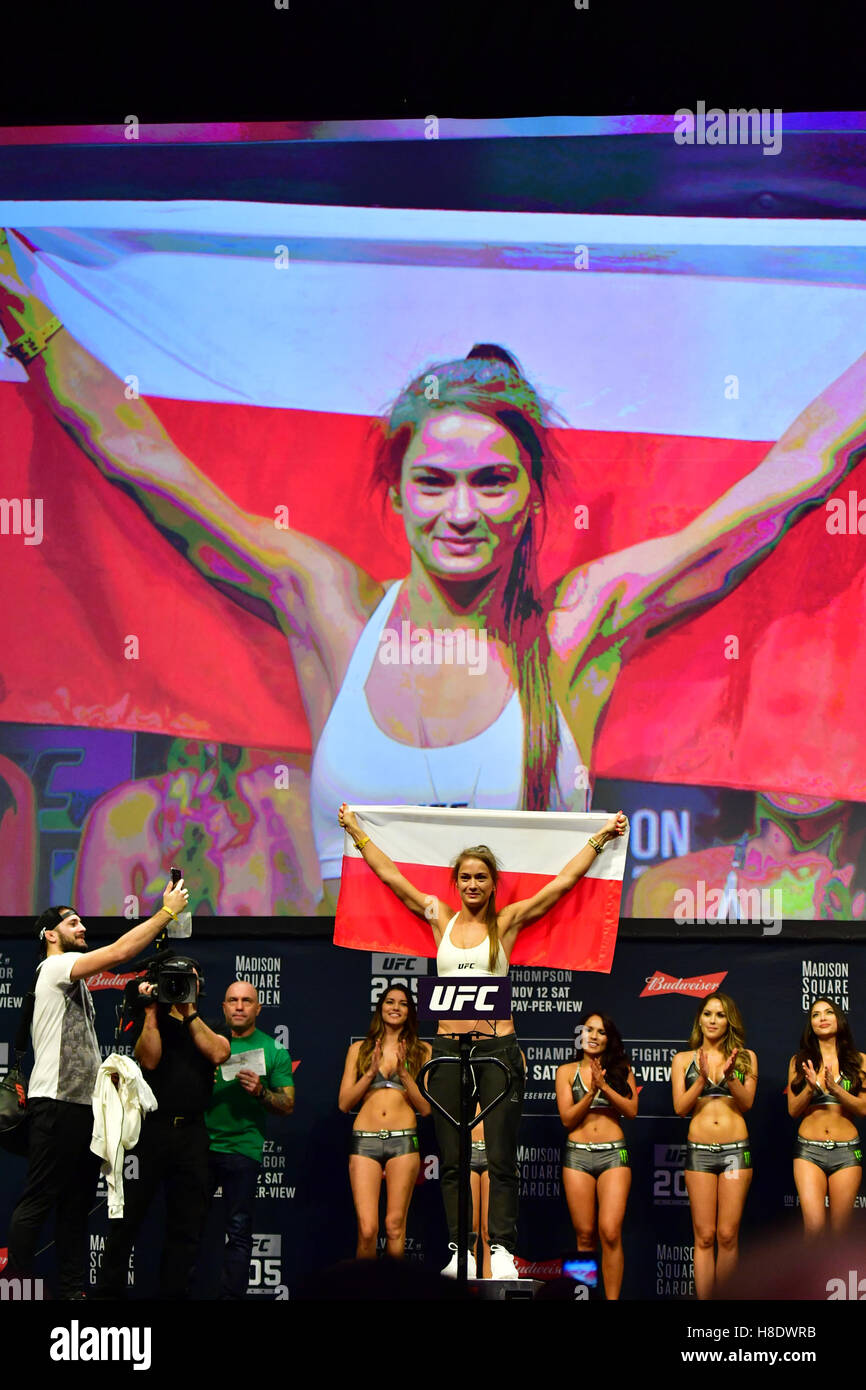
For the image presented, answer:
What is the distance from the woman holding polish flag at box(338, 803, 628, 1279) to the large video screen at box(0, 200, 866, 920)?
1.03m

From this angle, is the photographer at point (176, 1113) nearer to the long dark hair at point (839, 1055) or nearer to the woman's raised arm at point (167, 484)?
the woman's raised arm at point (167, 484)

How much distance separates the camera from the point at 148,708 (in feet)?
25.3

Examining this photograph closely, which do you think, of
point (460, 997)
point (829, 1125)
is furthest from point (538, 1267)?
point (460, 997)

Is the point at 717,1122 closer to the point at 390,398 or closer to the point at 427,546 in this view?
the point at 427,546

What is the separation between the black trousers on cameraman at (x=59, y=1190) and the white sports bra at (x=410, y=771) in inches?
78.3

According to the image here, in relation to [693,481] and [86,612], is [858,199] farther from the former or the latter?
[86,612]

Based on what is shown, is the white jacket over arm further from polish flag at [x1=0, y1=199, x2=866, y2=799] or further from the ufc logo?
polish flag at [x1=0, y1=199, x2=866, y2=799]

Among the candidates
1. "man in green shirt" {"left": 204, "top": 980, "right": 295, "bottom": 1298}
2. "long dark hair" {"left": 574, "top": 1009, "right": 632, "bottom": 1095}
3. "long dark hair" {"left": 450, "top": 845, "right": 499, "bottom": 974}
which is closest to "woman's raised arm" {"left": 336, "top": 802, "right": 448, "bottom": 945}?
"long dark hair" {"left": 450, "top": 845, "right": 499, "bottom": 974}

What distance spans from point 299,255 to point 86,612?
6.77ft

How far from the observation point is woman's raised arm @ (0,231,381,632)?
25.4 feet

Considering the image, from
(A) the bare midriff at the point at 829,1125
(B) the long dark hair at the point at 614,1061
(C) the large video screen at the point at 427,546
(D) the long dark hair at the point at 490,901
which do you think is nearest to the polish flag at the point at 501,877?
(D) the long dark hair at the point at 490,901

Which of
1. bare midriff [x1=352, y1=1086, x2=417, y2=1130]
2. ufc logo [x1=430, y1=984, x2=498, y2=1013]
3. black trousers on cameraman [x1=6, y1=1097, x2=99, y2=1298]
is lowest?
black trousers on cameraman [x1=6, y1=1097, x2=99, y2=1298]

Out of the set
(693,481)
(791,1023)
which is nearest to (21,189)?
(693,481)

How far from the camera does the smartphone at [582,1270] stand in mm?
5914
